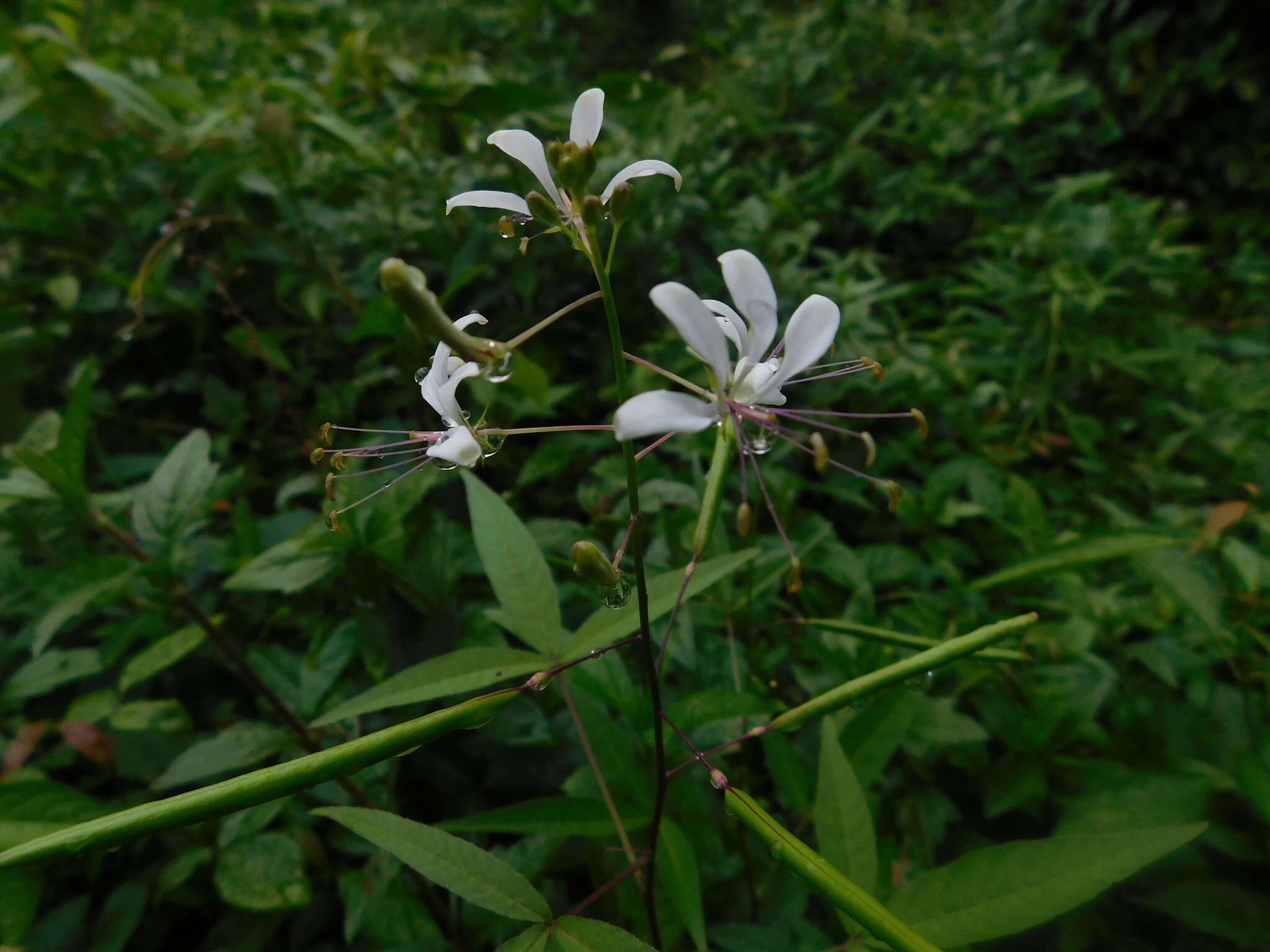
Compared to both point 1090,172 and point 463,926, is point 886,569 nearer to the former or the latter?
point 463,926

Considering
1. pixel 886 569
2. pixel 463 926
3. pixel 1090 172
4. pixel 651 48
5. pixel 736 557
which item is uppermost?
pixel 651 48

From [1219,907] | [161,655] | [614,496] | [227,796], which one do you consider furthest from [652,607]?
[1219,907]

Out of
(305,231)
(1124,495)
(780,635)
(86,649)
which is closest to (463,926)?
(780,635)

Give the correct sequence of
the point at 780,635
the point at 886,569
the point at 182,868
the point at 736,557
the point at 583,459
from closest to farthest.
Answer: the point at 736,557
the point at 182,868
the point at 780,635
the point at 886,569
the point at 583,459

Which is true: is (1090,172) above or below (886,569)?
above

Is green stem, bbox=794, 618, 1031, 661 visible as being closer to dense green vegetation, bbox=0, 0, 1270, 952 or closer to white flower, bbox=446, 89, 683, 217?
dense green vegetation, bbox=0, 0, 1270, 952

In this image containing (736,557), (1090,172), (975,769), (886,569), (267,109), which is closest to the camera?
(736,557)

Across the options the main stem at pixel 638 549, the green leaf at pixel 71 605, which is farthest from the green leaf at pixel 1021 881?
the green leaf at pixel 71 605

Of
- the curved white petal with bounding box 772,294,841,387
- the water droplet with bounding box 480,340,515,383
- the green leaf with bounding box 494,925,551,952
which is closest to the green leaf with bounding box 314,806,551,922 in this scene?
the green leaf with bounding box 494,925,551,952
